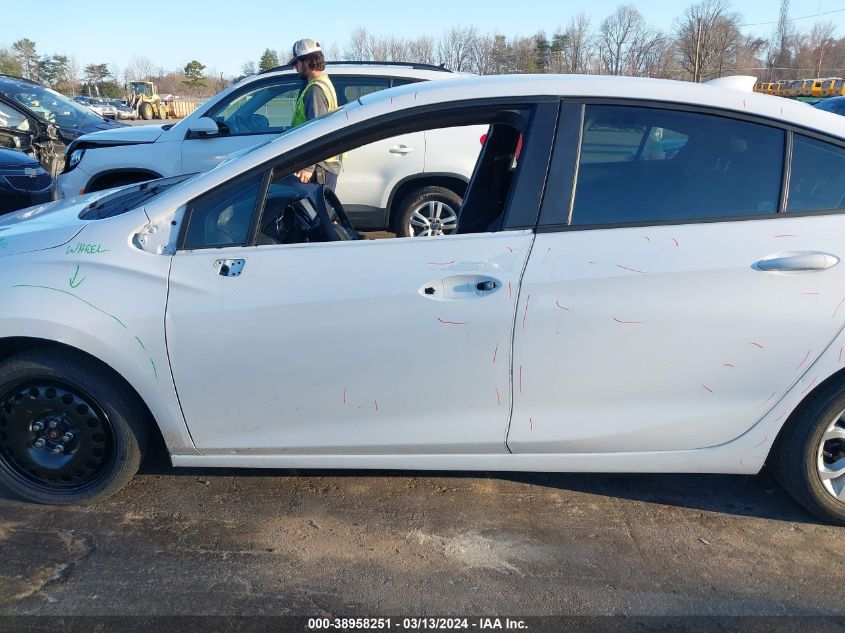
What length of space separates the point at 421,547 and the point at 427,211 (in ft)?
13.5

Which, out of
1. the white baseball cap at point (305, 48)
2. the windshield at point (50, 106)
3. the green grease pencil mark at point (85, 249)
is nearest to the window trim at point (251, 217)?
the green grease pencil mark at point (85, 249)

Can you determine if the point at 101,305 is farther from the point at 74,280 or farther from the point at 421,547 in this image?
the point at 421,547

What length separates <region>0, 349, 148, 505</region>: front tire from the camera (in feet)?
9.25

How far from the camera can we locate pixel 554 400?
106 inches

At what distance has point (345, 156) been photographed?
6.07 meters

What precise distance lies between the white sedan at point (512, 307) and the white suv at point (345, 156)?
3.36 meters

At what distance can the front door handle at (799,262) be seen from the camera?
2.56m

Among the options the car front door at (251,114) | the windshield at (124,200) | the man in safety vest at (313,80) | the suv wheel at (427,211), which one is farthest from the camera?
the car front door at (251,114)

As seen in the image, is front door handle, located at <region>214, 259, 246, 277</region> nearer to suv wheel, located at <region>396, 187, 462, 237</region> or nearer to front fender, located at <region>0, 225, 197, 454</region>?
front fender, located at <region>0, 225, 197, 454</region>

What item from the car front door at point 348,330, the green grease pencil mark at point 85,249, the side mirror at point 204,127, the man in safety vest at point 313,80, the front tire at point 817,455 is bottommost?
the front tire at point 817,455

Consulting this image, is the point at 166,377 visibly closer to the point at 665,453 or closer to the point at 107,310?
the point at 107,310

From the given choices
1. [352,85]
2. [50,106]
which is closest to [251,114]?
[352,85]

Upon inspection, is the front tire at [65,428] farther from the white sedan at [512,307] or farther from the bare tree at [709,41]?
the bare tree at [709,41]

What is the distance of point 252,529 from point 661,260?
2012 mm
